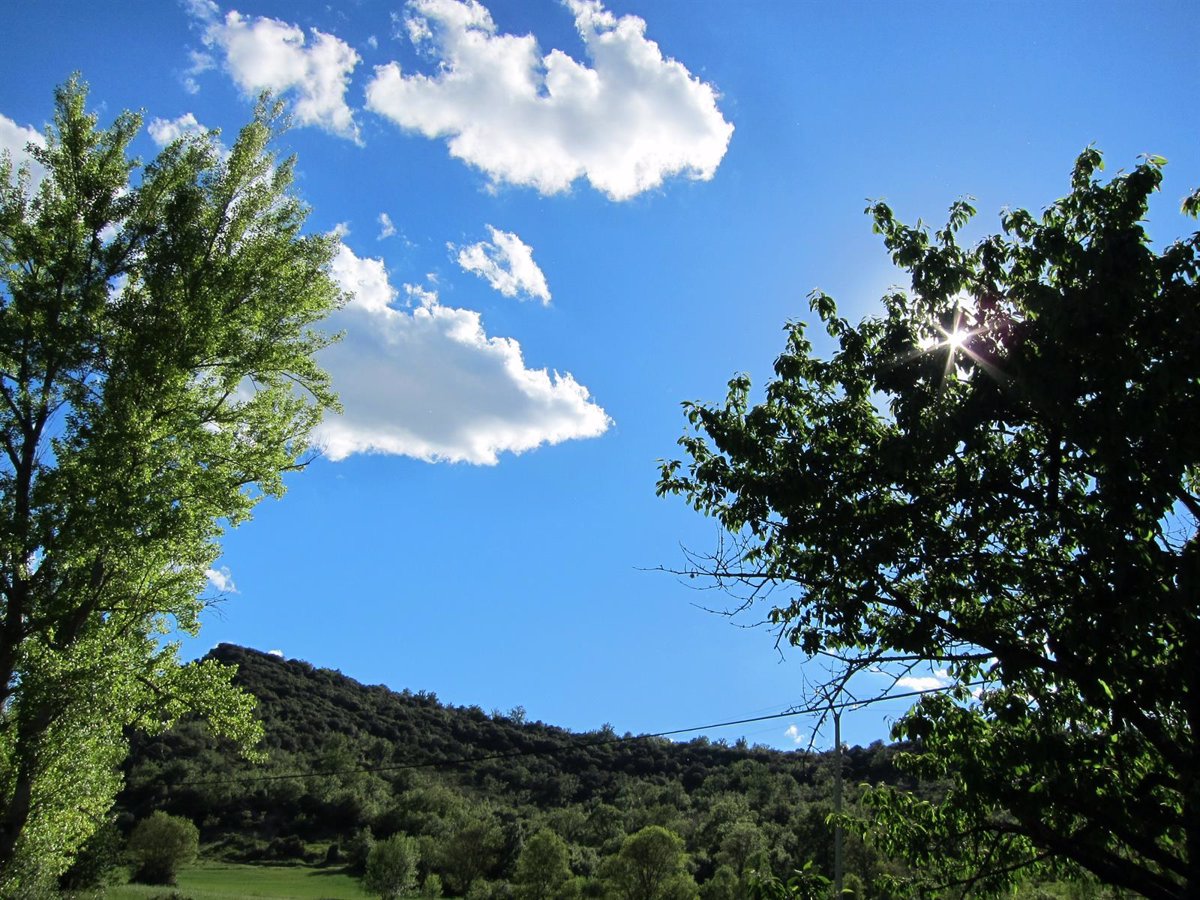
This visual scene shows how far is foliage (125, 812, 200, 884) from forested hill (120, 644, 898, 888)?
3150mm

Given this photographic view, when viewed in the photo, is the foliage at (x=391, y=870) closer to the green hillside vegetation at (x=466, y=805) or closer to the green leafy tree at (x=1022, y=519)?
the green hillside vegetation at (x=466, y=805)

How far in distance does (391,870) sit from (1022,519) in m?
63.6

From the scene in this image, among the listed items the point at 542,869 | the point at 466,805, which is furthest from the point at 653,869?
the point at 466,805

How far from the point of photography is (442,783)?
9262 centimetres

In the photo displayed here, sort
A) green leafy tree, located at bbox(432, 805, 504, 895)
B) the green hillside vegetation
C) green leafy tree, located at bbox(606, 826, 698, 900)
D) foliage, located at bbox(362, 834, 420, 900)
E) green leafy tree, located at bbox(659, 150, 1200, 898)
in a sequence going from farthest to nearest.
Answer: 1. green leafy tree, located at bbox(432, 805, 504, 895)
2. foliage, located at bbox(362, 834, 420, 900)
3. the green hillside vegetation
4. green leafy tree, located at bbox(606, 826, 698, 900)
5. green leafy tree, located at bbox(659, 150, 1200, 898)

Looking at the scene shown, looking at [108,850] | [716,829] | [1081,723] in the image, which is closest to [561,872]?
[716,829]

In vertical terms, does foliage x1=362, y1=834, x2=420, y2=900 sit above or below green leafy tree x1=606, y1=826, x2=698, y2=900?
below

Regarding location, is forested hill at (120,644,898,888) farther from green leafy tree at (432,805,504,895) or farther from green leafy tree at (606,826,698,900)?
green leafy tree at (606,826,698,900)

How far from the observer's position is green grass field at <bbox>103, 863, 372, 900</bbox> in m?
45.4

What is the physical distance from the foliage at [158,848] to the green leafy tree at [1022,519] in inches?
2614

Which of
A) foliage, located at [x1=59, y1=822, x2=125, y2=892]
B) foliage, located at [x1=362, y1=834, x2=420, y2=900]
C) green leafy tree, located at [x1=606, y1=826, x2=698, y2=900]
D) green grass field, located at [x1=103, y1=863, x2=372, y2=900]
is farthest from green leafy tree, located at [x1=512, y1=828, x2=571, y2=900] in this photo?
foliage, located at [x1=59, y1=822, x2=125, y2=892]

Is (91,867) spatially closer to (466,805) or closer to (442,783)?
(466,805)

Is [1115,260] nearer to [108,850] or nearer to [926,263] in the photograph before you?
[926,263]

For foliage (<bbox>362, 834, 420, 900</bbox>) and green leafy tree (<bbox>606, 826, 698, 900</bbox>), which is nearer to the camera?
green leafy tree (<bbox>606, 826, 698, 900</bbox>)
